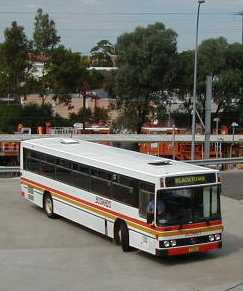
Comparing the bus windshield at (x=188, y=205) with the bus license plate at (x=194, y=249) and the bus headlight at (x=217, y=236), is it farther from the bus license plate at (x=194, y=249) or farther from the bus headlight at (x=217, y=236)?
the bus license plate at (x=194, y=249)

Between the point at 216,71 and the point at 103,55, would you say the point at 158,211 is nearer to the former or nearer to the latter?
the point at 216,71

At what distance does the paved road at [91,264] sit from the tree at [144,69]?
144ft

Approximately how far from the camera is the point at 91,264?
15438 millimetres

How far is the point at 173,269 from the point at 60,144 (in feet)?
24.0

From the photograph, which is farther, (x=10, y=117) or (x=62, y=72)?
(x=62, y=72)

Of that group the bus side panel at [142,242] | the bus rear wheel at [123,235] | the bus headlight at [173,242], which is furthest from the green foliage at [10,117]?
the bus headlight at [173,242]

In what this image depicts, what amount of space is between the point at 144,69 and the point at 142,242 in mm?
48359

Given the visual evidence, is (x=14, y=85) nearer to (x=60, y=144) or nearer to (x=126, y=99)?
(x=126, y=99)

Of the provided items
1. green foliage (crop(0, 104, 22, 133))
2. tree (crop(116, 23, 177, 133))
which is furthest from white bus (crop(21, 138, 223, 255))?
green foliage (crop(0, 104, 22, 133))

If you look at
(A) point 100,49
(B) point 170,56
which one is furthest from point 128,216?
(A) point 100,49

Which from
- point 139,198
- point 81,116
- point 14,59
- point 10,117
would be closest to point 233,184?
point 139,198

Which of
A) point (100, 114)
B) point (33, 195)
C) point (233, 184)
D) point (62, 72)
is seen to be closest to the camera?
point (33, 195)

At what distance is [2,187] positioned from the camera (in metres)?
26.8

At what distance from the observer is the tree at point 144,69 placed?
207ft
